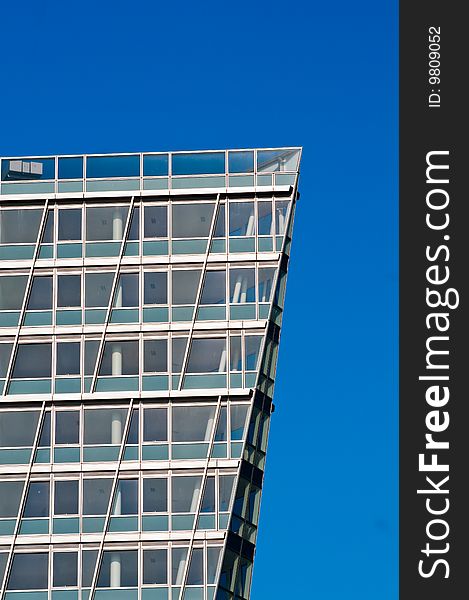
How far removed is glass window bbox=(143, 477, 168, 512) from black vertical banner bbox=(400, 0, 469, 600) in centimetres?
1940

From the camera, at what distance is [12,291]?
257 ft

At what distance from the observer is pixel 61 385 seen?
7694 cm

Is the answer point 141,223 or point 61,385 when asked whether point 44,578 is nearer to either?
point 61,385

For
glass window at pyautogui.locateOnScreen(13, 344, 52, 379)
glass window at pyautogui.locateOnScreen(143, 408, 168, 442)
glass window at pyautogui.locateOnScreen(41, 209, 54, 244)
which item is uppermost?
glass window at pyautogui.locateOnScreen(41, 209, 54, 244)

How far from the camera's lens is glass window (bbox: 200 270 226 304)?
253 ft

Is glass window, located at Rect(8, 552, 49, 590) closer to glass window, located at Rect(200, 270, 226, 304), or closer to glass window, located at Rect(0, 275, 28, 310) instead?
glass window, located at Rect(0, 275, 28, 310)

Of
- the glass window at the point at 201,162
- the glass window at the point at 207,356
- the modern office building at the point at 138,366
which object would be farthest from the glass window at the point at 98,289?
the glass window at the point at 201,162

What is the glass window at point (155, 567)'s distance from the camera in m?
74.3

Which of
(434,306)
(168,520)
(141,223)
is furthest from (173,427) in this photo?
(434,306)

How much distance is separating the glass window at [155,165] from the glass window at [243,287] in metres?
5.27

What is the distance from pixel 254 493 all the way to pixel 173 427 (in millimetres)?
4002

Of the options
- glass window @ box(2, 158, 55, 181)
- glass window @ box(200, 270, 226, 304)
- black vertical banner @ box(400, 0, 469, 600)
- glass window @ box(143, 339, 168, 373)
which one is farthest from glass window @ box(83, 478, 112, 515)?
black vertical banner @ box(400, 0, 469, 600)

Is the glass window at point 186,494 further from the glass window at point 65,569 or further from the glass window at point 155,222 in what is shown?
the glass window at point 155,222

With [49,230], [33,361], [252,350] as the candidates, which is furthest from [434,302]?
[49,230]
